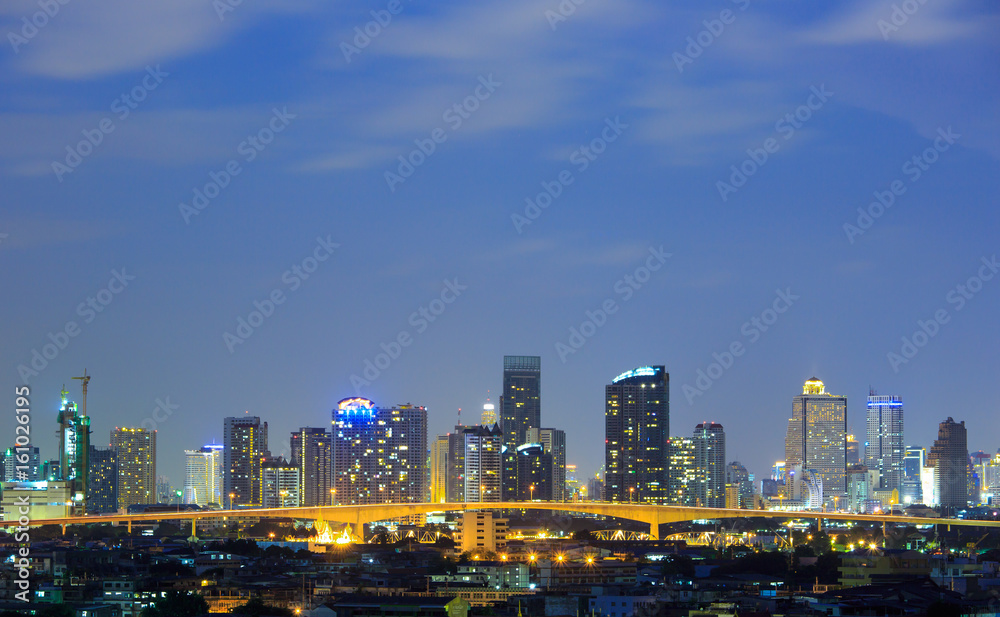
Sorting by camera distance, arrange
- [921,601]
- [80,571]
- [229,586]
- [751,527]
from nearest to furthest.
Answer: [921,601]
[229,586]
[80,571]
[751,527]

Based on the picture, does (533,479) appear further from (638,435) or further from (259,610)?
(259,610)

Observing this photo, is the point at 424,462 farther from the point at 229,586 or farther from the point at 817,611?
the point at 817,611

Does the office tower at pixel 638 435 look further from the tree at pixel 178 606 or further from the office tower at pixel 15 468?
the tree at pixel 178 606

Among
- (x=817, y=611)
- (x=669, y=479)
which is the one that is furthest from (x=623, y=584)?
(x=669, y=479)

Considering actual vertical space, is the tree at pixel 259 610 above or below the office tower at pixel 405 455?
below

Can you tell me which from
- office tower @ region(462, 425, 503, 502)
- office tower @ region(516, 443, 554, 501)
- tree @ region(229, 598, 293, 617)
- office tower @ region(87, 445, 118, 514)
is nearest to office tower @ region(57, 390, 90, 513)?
office tower @ region(87, 445, 118, 514)

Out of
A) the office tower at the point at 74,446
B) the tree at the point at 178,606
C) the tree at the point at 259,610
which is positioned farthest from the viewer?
the office tower at the point at 74,446

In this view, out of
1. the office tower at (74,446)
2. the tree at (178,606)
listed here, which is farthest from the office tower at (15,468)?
the tree at (178,606)
